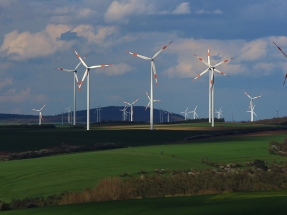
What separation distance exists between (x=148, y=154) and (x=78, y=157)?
7.48 meters

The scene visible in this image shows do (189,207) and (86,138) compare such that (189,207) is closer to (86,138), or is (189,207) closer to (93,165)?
(93,165)

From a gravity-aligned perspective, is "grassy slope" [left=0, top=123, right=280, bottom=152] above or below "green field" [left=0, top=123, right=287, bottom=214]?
above

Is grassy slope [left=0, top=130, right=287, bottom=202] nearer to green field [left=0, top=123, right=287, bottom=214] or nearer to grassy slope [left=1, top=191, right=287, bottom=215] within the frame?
green field [left=0, top=123, right=287, bottom=214]

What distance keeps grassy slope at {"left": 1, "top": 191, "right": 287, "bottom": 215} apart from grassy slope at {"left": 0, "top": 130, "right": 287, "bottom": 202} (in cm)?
1198

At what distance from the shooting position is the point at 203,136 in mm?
103312

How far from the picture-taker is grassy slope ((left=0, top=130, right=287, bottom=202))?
4912 cm

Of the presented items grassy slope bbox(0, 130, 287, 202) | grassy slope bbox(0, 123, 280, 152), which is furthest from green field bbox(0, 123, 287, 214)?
grassy slope bbox(0, 123, 280, 152)

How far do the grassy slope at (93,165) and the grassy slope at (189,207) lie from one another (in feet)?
39.3

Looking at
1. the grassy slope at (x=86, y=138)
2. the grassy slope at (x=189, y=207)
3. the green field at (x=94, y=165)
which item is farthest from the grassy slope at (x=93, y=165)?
the grassy slope at (x=86, y=138)

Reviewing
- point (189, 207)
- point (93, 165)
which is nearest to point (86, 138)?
point (93, 165)

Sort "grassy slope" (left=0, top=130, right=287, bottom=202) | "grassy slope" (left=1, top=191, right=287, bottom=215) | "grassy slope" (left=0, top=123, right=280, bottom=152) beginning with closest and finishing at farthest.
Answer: "grassy slope" (left=1, top=191, right=287, bottom=215)
"grassy slope" (left=0, top=130, right=287, bottom=202)
"grassy slope" (left=0, top=123, right=280, bottom=152)

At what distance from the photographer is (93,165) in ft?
195

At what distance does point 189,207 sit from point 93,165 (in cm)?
2957

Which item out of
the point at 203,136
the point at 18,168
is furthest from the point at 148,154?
the point at 203,136
